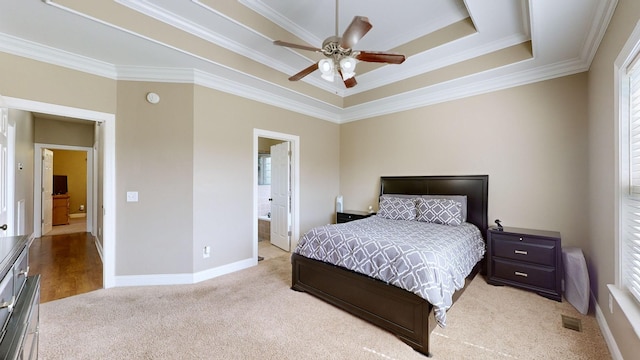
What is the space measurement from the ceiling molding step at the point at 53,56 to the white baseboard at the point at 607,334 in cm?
536

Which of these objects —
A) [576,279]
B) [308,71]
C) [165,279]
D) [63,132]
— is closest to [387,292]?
[576,279]

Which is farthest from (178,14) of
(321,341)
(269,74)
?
(321,341)

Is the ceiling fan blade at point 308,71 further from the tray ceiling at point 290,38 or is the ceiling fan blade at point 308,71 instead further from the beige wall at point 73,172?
the beige wall at point 73,172

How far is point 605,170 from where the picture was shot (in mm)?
2270

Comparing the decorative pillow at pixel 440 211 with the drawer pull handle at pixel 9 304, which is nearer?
the drawer pull handle at pixel 9 304

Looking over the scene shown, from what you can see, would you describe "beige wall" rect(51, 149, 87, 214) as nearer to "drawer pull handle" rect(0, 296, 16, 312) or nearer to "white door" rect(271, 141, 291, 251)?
"white door" rect(271, 141, 291, 251)

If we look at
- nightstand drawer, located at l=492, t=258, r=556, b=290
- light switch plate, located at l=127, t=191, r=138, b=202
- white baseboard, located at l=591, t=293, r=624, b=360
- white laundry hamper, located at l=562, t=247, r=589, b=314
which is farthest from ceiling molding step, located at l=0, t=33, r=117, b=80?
white laundry hamper, located at l=562, t=247, r=589, b=314

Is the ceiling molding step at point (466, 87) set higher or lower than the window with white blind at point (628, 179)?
Result: higher

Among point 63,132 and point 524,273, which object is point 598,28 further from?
point 63,132

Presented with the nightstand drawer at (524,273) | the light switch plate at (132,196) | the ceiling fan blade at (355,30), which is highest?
the ceiling fan blade at (355,30)

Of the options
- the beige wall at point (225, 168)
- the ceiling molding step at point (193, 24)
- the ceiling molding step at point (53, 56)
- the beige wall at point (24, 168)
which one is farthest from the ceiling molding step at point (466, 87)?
the beige wall at point (24, 168)

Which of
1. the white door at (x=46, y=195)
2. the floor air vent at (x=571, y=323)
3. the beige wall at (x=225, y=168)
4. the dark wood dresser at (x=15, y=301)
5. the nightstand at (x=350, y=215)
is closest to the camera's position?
the dark wood dresser at (x=15, y=301)

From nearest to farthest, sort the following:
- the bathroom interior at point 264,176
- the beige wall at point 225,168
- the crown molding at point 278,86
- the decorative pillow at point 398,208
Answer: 1. the crown molding at point 278,86
2. the beige wall at point 225,168
3. the decorative pillow at point 398,208
4. the bathroom interior at point 264,176

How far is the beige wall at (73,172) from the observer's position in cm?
828
